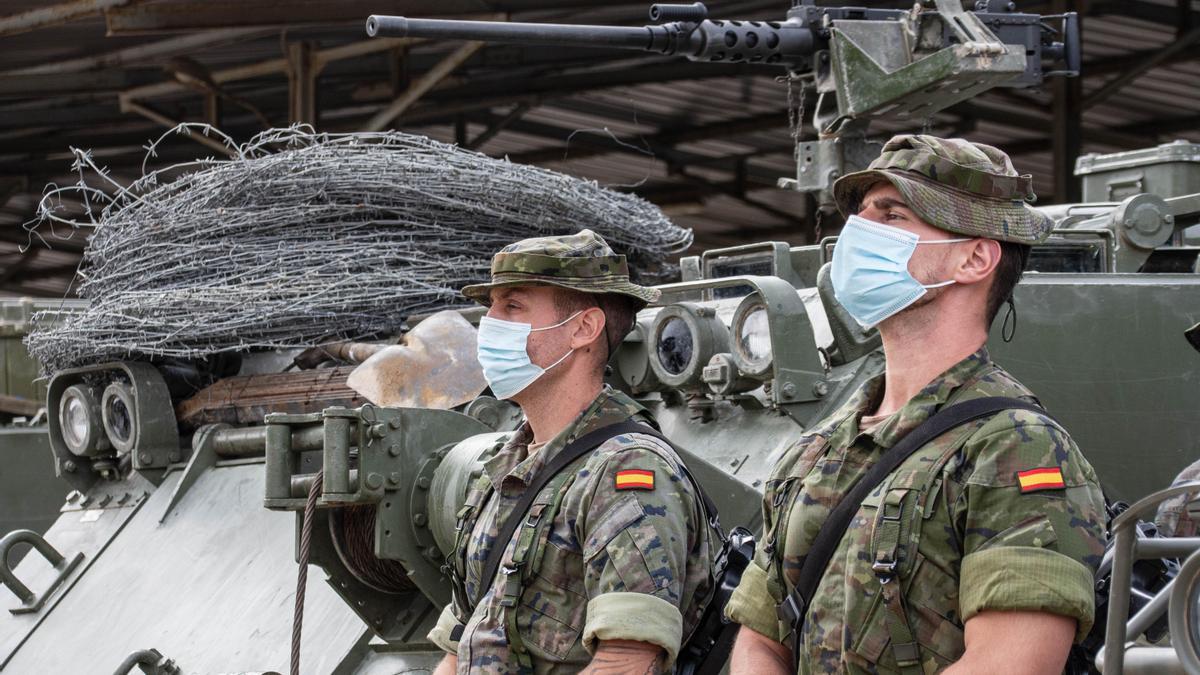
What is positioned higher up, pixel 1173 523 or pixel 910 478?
pixel 910 478

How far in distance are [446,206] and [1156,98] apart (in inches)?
496

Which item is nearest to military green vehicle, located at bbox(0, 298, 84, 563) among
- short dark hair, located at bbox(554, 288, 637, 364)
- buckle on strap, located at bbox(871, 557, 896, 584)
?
short dark hair, located at bbox(554, 288, 637, 364)

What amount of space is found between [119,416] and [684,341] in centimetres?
290

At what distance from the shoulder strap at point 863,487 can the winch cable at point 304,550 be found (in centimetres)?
208

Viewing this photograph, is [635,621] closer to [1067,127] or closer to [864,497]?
[864,497]

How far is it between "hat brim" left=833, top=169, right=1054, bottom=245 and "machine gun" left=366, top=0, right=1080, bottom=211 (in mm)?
3607

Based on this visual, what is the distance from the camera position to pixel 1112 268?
18.0 ft

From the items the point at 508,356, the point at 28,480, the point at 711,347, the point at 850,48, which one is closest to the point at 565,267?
the point at 508,356

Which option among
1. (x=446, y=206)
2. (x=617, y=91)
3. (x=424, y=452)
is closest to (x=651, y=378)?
(x=424, y=452)

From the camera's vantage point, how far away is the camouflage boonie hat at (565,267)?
151 inches

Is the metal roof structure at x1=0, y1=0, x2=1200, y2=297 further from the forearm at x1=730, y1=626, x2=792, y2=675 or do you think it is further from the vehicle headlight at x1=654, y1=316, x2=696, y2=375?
the forearm at x1=730, y1=626, x2=792, y2=675

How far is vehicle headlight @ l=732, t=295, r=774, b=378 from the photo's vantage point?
16.0ft

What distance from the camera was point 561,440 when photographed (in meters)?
3.75

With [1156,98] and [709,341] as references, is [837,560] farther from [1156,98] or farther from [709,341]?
[1156,98]
